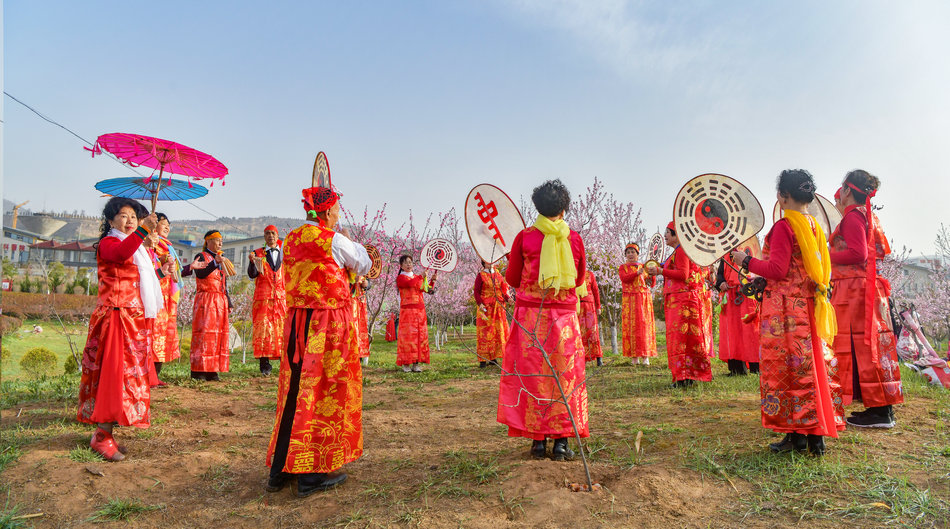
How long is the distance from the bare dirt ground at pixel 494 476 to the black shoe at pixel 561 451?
6.8 inches

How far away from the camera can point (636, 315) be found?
351 inches

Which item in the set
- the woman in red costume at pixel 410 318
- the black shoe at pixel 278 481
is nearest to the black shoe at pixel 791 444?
the black shoe at pixel 278 481

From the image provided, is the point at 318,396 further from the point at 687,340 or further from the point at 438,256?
the point at 438,256

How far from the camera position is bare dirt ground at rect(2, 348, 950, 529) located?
2.65 m

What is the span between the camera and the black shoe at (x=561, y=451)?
3.49 m

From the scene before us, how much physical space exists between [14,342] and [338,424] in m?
11.6

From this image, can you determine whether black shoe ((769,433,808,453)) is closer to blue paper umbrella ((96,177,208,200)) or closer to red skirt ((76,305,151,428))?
red skirt ((76,305,151,428))

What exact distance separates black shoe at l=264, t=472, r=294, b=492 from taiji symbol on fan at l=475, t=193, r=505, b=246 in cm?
242

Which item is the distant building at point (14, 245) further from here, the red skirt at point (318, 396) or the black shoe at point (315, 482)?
the black shoe at point (315, 482)

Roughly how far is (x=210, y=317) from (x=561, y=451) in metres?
5.37

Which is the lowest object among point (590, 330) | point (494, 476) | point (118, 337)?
point (494, 476)

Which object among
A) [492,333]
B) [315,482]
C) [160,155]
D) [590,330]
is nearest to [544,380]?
[315,482]

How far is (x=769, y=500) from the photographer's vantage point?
107 inches

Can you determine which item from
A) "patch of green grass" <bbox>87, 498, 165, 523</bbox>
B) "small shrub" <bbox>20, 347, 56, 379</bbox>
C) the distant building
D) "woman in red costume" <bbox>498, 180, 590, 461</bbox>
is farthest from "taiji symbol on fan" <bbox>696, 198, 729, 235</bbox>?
"small shrub" <bbox>20, 347, 56, 379</bbox>
